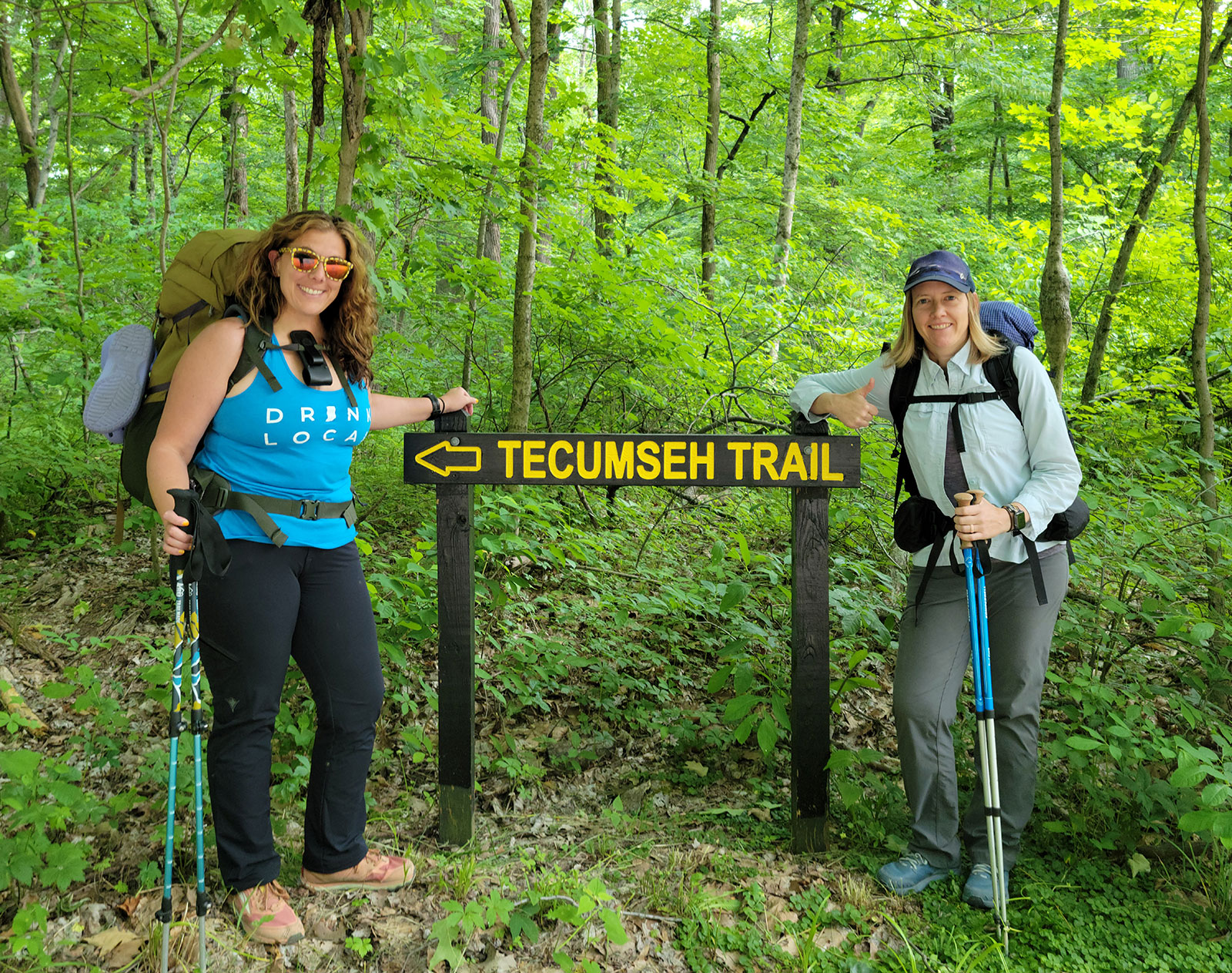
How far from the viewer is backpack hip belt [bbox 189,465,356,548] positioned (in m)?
2.31

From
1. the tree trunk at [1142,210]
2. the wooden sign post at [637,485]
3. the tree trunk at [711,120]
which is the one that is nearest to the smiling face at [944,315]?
the wooden sign post at [637,485]

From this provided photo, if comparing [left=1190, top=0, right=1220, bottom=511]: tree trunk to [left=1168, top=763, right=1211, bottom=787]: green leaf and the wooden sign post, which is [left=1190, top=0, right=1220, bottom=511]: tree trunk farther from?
the wooden sign post

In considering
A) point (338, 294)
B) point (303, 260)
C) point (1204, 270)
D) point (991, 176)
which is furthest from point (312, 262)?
point (991, 176)

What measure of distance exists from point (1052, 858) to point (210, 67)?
6.41m

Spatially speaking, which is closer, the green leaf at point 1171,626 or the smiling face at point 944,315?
the smiling face at point 944,315

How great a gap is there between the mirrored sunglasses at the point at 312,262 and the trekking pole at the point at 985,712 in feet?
6.77

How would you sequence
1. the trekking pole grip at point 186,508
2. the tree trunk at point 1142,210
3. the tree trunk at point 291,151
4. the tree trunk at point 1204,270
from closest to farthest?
1. the trekking pole grip at point 186,508
2. the tree trunk at point 1204,270
3. the tree trunk at point 1142,210
4. the tree trunk at point 291,151

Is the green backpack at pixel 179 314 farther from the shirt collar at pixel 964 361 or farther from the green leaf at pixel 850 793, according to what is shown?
the green leaf at pixel 850 793

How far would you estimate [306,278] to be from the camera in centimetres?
244

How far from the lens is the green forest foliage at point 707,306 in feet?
11.6

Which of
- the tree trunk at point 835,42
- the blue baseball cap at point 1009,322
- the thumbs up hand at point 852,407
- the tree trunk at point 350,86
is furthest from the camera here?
the tree trunk at point 835,42

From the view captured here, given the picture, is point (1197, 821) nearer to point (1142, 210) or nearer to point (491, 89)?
point (1142, 210)

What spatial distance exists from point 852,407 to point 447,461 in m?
1.53

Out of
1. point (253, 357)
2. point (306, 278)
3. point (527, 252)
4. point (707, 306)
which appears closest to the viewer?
point (253, 357)
